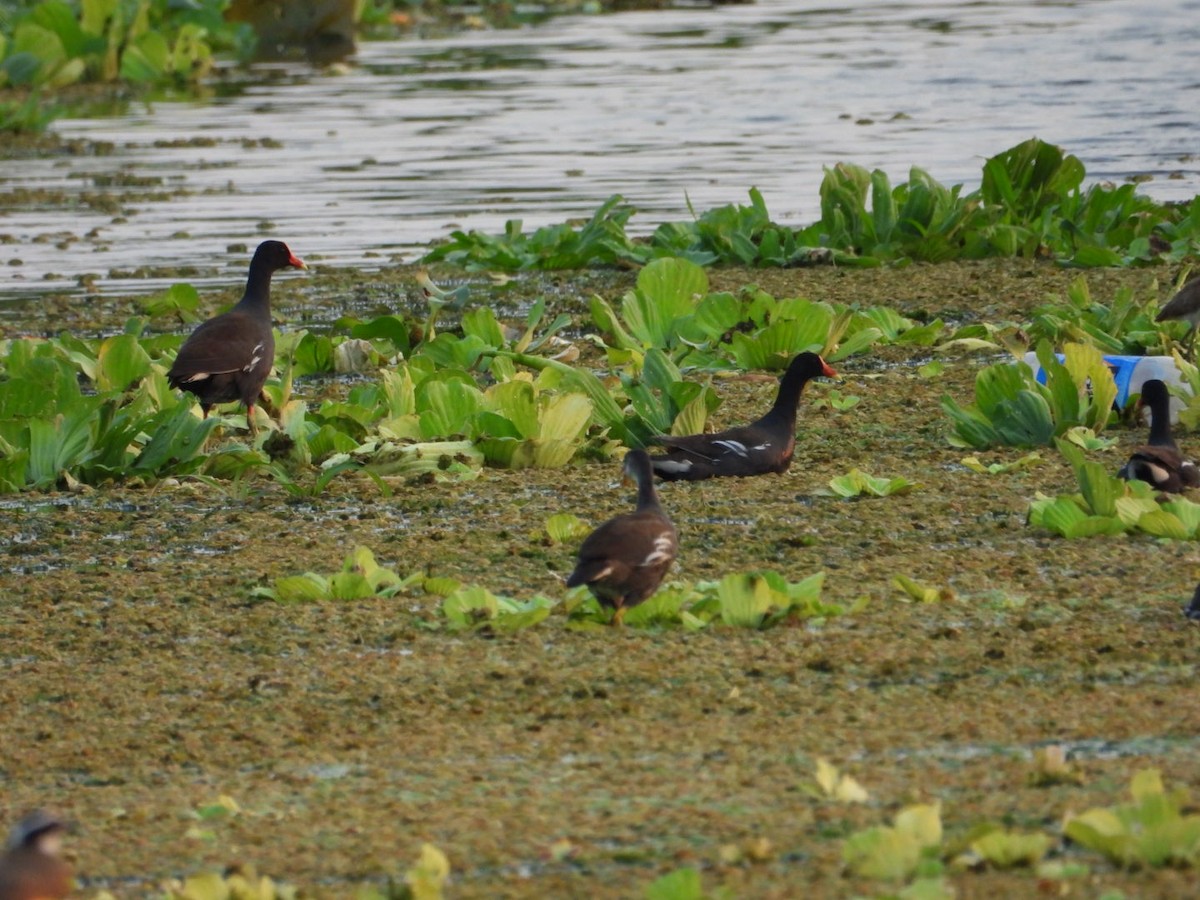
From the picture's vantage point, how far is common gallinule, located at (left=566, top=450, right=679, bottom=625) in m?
5.31

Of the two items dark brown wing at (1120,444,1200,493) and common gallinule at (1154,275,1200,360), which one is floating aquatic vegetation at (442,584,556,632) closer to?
dark brown wing at (1120,444,1200,493)

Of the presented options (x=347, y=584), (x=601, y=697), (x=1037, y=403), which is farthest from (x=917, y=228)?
(x=601, y=697)

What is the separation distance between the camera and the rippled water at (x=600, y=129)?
46.6 ft

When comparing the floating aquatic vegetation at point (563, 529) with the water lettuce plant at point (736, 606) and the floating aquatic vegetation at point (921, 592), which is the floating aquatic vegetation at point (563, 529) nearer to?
the water lettuce plant at point (736, 606)

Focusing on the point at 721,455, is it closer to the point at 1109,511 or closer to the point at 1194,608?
the point at 1109,511

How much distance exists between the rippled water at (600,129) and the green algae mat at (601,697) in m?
5.87

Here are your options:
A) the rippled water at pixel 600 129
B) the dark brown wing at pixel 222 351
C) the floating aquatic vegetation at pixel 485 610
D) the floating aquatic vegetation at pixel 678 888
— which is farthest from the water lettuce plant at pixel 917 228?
the floating aquatic vegetation at pixel 678 888

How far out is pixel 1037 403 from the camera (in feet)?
24.1

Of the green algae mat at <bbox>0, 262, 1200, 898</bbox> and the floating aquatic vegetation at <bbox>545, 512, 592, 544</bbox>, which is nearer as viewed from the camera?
the green algae mat at <bbox>0, 262, 1200, 898</bbox>

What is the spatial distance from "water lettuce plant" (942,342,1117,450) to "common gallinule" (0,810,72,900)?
4551mm

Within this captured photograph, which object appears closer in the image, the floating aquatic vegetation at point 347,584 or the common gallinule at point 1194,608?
the common gallinule at point 1194,608

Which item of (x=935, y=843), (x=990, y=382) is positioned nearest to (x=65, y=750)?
(x=935, y=843)

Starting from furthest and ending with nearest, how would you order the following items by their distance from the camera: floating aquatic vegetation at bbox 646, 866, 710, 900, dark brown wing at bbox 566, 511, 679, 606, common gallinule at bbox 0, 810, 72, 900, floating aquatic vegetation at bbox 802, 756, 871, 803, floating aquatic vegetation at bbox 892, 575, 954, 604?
floating aquatic vegetation at bbox 892, 575, 954, 604, dark brown wing at bbox 566, 511, 679, 606, floating aquatic vegetation at bbox 802, 756, 871, 803, floating aquatic vegetation at bbox 646, 866, 710, 900, common gallinule at bbox 0, 810, 72, 900

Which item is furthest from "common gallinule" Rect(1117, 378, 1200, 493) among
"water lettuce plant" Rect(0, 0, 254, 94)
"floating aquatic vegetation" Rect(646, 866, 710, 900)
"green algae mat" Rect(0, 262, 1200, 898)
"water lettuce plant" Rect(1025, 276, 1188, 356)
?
"water lettuce plant" Rect(0, 0, 254, 94)
